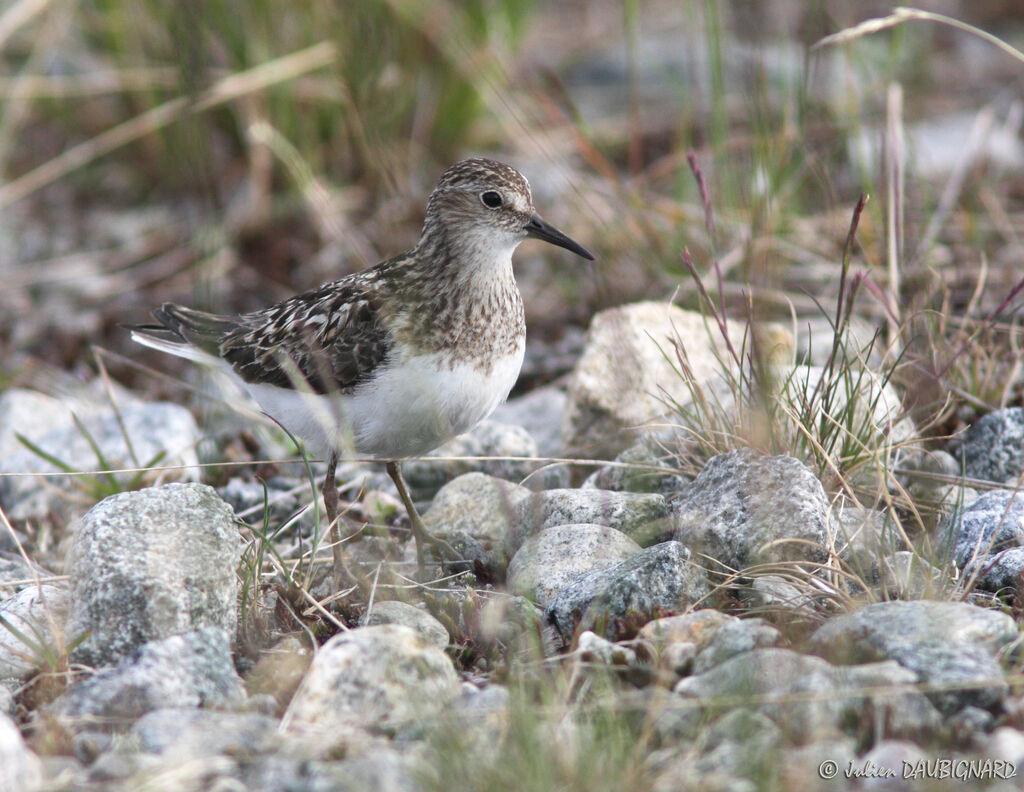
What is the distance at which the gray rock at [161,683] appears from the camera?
3.23m

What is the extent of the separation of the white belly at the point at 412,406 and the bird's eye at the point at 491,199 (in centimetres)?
65

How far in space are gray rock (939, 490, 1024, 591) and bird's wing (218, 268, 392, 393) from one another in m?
2.26

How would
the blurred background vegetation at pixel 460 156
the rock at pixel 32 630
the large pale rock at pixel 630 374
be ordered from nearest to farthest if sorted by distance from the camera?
the rock at pixel 32 630
the large pale rock at pixel 630 374
the blurred background vegetation at pixel 460 156

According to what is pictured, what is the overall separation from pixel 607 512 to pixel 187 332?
259 cm

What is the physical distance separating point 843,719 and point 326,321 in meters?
2.87

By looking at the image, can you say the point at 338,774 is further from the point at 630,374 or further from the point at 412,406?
the point at 630,374

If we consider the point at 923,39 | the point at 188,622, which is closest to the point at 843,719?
the point at 188,622

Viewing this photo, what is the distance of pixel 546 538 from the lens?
4.27m

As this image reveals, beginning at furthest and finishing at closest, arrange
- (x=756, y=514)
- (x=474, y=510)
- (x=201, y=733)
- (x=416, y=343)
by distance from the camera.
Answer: (x=474, y=510)
(x=416, y=343)
(x=756, y=514)
(x=201, y=733)

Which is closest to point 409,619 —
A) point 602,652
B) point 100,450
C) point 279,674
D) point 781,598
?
point 279,674

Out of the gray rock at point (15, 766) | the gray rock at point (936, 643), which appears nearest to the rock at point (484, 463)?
the gray rock at point (936, 643)

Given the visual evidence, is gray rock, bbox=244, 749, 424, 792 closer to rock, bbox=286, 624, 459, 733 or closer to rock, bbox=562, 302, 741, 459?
rock, bbox=286, 624, 459, 733

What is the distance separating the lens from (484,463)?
5.50 metres

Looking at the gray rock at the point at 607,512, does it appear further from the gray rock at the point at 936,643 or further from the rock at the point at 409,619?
the gray rock at the point at 936,643
